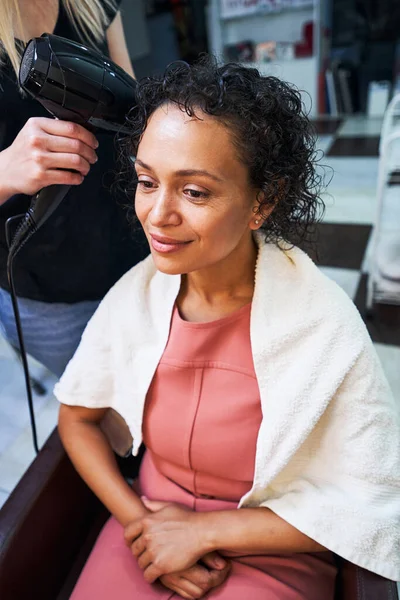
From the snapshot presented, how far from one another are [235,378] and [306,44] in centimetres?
435

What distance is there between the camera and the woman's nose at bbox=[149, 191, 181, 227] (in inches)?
27.3

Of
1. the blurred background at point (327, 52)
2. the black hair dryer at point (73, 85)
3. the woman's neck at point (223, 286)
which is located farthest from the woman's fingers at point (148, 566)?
the blurred background at point (327, 52)

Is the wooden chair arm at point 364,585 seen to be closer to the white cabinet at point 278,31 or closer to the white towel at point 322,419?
the white towel at point 322,419

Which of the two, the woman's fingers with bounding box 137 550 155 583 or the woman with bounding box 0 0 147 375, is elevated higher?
the woman with bounding box 0 0 147 375

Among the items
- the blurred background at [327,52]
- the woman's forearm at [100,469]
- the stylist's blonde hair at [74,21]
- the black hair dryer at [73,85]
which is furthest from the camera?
the blurred background at [327,52]

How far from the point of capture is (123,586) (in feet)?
2.71

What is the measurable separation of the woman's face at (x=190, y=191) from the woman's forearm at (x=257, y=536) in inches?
17.2

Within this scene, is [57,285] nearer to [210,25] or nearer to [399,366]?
[399,366]

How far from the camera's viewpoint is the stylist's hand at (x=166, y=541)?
79 centimetres

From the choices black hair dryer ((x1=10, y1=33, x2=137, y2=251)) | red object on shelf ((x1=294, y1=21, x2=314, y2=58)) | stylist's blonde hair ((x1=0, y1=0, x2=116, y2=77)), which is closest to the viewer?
black hair dryer ((x1=10, y1=33, x2=137, y2=251))

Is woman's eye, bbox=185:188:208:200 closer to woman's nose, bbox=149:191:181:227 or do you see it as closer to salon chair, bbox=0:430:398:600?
woman's nose, bbox=149:191:181:227

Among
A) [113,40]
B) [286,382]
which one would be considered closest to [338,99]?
[113,40]

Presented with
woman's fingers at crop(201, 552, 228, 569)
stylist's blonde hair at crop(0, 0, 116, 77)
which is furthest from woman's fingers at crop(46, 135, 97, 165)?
woman's fingers at crop(201, 552, 228, 569)

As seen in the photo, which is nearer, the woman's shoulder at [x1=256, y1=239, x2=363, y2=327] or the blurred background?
the woman's shoulder at [x1=256, y1=239, x2=363, y2=327]
